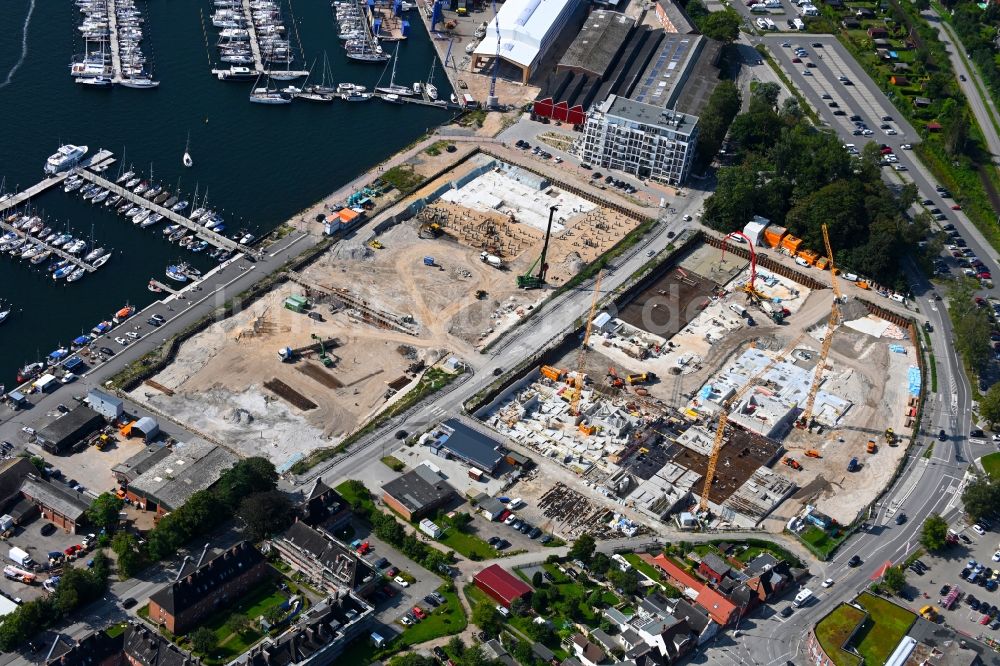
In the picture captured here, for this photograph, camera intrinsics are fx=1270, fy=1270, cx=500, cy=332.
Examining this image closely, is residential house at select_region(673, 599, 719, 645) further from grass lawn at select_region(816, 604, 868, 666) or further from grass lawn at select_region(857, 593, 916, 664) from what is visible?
grass lawn at select_region(857, 593, 916, 664)

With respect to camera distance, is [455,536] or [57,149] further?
[57,149]

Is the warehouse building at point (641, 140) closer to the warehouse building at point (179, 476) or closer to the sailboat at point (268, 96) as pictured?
the sailboat at point (268, 96)

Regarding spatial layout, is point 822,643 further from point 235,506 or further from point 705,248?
point 705,248

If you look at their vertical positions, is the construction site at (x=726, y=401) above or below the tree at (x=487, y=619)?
above

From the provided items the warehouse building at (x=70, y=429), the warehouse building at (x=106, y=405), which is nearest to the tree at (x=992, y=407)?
the warehouse building at (x=106, y=405)

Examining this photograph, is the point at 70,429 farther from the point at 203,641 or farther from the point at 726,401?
the point at 726,401

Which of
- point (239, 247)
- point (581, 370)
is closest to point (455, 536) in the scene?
point (581, 370)
